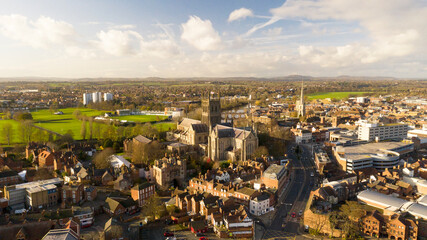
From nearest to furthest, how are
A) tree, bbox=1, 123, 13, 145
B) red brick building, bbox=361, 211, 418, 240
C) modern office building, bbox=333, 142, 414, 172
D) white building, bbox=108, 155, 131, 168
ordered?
red brick building, bbox=361, 211, 418, 240 → white building, bbox=108, 155, 131, 168 → modern office building, bbox=333, 142, 414, 172 → tree, bbox=1, 123, 13, 145

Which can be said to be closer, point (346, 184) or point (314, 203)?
point (314, 203)

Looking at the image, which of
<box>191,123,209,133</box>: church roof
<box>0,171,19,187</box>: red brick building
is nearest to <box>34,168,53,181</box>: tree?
<box>0,171,19,187</box>: red brick building

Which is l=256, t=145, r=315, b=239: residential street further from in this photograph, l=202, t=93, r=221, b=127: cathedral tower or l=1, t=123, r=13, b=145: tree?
l=1, t=123, r=13, b=145: tree

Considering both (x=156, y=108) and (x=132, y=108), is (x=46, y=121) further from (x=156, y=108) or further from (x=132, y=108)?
(x=156, y=108)

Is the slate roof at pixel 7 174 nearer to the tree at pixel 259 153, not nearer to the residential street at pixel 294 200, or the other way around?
the residential street at pixel 294 200

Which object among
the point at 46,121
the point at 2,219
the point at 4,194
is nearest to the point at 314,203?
the point at 2,219

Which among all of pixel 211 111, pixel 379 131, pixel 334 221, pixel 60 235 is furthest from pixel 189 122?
pixel 60 235

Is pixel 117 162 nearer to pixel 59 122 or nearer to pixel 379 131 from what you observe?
pixel 59 122
